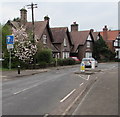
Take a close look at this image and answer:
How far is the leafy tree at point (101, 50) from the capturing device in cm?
5734

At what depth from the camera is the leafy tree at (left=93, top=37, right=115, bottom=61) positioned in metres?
57.3

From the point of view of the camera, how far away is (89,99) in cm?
908

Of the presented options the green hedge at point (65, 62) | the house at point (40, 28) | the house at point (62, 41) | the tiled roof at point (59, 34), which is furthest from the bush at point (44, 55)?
the tiled roof at point (59, 34)

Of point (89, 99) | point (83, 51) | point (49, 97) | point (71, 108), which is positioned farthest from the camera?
point (83, 51)

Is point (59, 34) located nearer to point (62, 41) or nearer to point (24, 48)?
point (62, 41)

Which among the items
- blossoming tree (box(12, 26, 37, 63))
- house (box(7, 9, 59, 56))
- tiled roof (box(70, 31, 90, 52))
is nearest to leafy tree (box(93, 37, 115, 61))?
tiled roof (box(70, 31, 90, 52))

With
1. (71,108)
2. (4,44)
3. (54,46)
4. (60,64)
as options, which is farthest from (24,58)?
(71,108)

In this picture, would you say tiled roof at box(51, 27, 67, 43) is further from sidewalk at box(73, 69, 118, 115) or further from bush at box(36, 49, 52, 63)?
sidewalk at box(73, 69, 118, 115)

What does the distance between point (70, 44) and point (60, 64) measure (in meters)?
15.1

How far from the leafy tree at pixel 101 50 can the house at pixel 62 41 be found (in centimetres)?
1095

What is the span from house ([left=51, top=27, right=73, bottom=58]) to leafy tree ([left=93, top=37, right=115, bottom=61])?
35.9 ft

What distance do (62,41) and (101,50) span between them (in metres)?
15.6

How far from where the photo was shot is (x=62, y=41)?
4553 centimetres

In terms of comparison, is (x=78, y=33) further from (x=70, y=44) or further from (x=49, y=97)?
(x=49, y=97)
